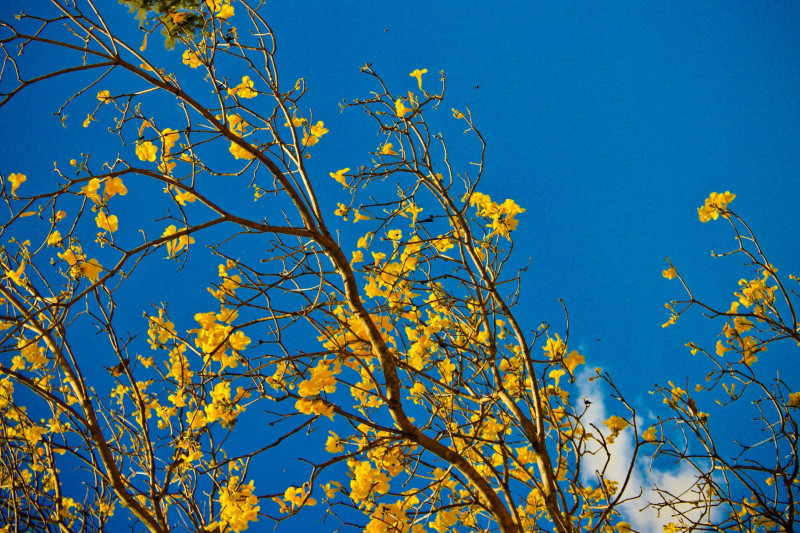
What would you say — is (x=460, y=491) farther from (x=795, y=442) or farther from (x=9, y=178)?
(x=9, y=178)

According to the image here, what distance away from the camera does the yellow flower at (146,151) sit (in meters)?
1.95

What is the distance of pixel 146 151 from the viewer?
199 cm

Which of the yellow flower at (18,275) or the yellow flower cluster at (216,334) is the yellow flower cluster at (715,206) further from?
the yellow flower at (18,275)

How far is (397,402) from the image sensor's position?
77.7 inches

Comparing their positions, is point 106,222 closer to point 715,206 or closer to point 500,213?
point 500,213

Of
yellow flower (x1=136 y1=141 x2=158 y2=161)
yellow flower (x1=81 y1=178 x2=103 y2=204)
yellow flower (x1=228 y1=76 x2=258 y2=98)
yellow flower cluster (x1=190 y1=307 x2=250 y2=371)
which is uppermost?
yellow flower (x1=228 y1=76 x2=258 y2=98)

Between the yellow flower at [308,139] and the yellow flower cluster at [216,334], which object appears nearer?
the yellow flower cluster at [216,334]

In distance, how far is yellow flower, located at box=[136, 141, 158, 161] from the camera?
1946mm

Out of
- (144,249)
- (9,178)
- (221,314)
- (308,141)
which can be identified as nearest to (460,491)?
(221,314)

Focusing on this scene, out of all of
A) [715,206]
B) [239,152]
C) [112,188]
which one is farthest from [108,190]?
[715,206]

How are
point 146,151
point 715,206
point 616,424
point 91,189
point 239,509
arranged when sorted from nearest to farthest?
point 91,189 → point 146,151 → point 239,509 → point 616,424 → point 715,206

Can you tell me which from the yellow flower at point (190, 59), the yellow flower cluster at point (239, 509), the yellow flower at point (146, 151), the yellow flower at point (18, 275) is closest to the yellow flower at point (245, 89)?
the yellow flower at point (190, 59)

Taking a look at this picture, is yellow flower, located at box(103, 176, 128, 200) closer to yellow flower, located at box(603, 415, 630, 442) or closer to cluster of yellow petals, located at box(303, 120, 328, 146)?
cluster of yellow petals, located at box(303, 120, 328, 146)

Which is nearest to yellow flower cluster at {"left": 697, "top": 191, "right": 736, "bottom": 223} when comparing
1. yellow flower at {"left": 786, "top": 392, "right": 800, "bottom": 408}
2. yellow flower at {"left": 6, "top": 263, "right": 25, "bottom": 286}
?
yellow flower at {"left": 786, "top": 392, "right": 800, "bottom": 408}
